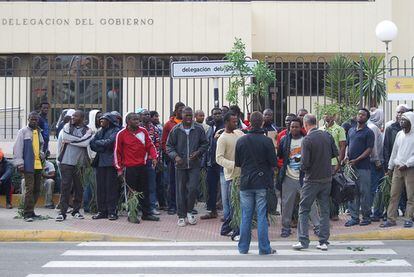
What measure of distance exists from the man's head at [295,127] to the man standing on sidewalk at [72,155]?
395 centimetres

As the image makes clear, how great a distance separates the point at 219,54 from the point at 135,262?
1994 centimetres

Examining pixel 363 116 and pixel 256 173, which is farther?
pixel 363 116

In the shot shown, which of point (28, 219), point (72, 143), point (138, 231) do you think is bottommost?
point (138, 231)

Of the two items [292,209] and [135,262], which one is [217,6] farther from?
[135,262]

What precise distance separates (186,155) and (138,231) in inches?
61.0

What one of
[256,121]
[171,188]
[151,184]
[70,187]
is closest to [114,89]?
[171,188]

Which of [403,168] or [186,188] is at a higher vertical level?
[403,168]

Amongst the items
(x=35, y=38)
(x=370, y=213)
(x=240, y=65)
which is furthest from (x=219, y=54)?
(x=370, y=213)

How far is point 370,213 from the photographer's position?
12.4m

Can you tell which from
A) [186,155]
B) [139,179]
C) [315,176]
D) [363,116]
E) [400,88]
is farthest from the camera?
[400,88]

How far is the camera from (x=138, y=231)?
476 inches

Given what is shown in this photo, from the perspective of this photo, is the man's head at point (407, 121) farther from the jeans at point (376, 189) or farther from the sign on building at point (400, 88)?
the sign on building at point (400, 88)

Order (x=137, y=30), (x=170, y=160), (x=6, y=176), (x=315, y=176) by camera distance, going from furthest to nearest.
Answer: (x=137, y=30) → (x=6, y=176) → (x=170, y=160) → (x=315, y=176)

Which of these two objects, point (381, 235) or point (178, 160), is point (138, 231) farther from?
point (381, 235)
